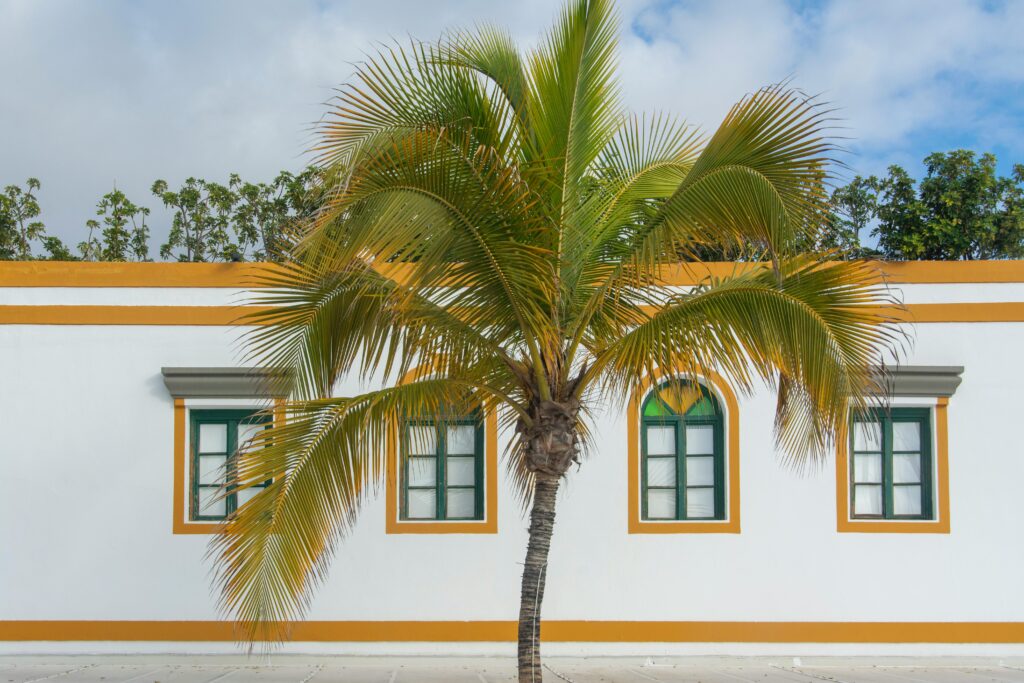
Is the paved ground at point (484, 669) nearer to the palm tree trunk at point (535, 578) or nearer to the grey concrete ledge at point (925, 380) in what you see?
the palm tree trunk at point (535, 578)

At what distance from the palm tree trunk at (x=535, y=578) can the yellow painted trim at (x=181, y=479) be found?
3.77 meters

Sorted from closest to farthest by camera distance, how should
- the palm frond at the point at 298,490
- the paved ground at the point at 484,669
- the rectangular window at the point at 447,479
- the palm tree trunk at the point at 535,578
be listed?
the palm frond at the point at 298,490 → the palm tree trunk at the point at 535,578 → the paved ground at the point at 484,669 → the rectangular window at the point at 447,479

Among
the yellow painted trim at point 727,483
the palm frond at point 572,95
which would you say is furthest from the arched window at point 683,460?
the palm frond at point 572,95

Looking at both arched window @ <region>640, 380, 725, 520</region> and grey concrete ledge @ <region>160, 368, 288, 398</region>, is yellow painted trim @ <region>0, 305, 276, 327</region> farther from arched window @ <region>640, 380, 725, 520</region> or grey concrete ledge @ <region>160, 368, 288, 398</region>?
arched window @ <region>640, 380, 725, 520</region>

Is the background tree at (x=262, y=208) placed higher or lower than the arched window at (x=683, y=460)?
higher

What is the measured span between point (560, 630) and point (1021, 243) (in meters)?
10.4

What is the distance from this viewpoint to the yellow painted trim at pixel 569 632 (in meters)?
8.73

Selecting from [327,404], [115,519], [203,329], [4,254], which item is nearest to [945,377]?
[327,404]

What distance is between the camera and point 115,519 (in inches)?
347

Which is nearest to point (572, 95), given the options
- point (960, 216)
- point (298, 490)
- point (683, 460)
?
point (298, 490)

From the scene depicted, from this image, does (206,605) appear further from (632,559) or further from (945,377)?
(945,377)

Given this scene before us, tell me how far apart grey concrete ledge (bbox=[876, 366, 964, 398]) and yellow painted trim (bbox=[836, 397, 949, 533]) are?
Result: 0.52 ft

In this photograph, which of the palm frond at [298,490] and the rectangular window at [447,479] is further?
the rectangular window at [447,479]

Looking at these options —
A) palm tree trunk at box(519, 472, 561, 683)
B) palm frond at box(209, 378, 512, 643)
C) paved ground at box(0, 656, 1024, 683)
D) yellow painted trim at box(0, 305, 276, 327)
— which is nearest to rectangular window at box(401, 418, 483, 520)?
paved ground at box(0, 656, 1024, 683)
